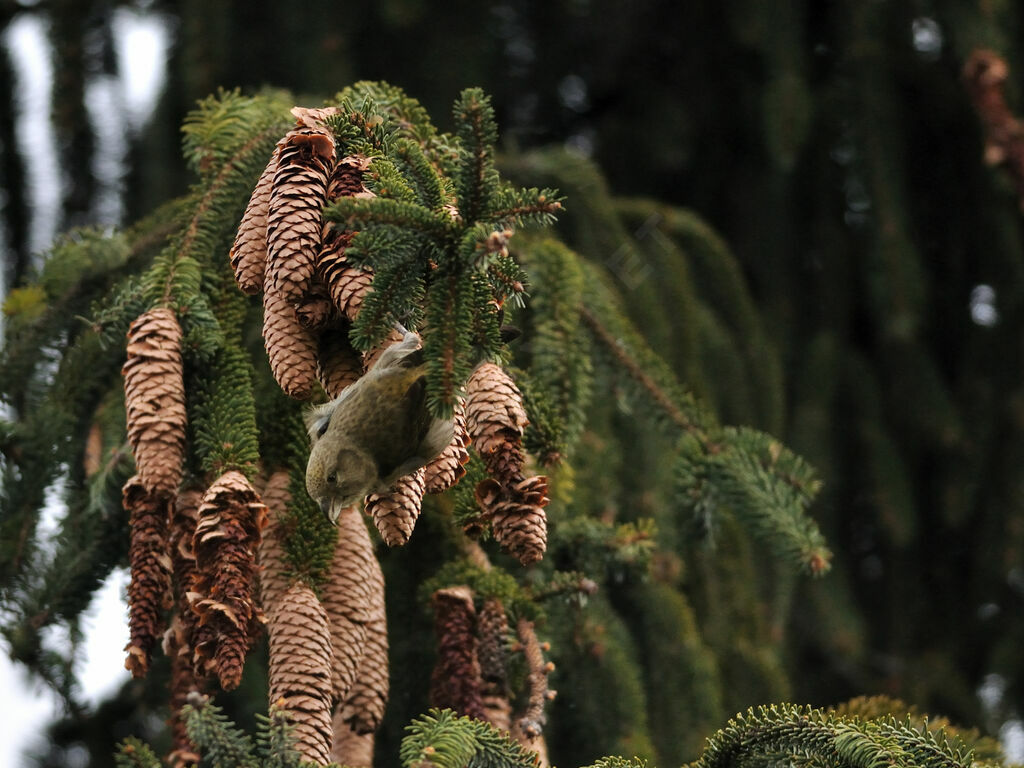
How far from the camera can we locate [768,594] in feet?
7.82

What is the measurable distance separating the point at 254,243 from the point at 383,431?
217 millimetres

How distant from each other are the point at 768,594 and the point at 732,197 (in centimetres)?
97

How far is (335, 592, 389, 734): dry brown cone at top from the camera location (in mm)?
1057

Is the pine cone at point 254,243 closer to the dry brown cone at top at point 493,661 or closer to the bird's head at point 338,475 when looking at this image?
the bird's head at point 338,475

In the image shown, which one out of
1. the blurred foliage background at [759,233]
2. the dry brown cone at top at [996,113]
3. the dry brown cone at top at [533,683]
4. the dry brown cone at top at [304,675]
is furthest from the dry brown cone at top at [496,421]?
the dry brown cone at top at [996,113]

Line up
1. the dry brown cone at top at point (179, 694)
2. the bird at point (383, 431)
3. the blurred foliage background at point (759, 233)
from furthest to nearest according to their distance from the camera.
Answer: the blurred foliage background at point (759, 233) → the dry brown cone at top at point (179, 694) → the bird at point (383, 431)

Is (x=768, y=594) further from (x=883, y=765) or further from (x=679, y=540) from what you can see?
(x=883, y=765)

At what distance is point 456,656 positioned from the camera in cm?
111

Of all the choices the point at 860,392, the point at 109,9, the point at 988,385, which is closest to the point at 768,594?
the point at 860,392

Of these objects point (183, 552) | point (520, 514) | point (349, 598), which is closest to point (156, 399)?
point (183, 552)

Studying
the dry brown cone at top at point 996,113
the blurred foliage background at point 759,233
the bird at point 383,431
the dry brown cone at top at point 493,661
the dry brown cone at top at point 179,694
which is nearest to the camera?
the bird at point 383,431

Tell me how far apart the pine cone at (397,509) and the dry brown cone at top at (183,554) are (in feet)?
0.61

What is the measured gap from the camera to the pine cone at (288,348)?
0.84 m

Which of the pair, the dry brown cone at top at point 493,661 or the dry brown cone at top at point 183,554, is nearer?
the dry brown cone at top at point 183,554
